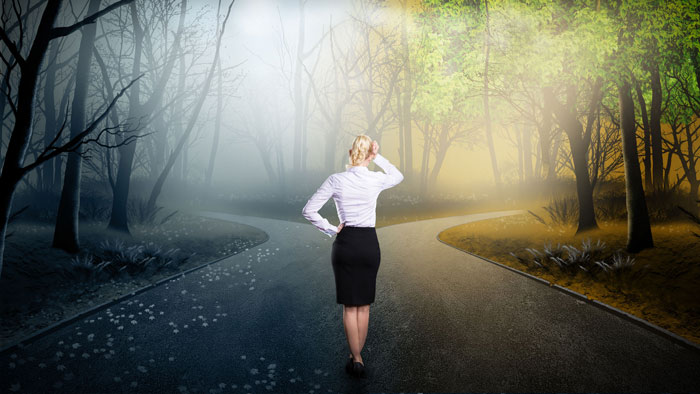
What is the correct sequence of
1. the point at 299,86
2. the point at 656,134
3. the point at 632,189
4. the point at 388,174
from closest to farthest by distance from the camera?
the point at 388,174 < the point at 632,189 < the point at 656,134 < the point at 299,86

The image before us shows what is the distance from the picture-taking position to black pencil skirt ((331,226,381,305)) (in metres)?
3.59

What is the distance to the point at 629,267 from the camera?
21.7 ft

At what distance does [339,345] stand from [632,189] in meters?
6.82

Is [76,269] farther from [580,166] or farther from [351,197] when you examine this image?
[580,166]

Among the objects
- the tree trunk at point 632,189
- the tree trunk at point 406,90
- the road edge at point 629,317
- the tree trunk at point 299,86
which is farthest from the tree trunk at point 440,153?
the road edge at point 629,317

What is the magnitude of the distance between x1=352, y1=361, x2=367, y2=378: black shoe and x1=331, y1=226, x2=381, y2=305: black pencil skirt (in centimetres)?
57

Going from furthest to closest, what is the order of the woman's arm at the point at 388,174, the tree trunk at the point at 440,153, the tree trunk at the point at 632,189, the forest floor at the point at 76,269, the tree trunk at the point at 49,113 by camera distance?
1. the tree trunk at the point at 440,153
2. the tree trunk at the point at 49,113
3. the tree trunk at the point at 632,189
4. the forest floor at the point at 76,269
5. the woman's arm at the point at 388,174

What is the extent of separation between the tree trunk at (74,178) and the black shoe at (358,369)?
6736mm

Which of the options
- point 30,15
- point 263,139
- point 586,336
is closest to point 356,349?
point 586,336

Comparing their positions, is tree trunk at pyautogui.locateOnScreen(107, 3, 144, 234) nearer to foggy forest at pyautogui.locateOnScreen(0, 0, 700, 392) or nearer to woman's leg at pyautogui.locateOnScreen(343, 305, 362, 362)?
foggy forest at pyautogui.locateOnScreen(0, 0, 700, 392)

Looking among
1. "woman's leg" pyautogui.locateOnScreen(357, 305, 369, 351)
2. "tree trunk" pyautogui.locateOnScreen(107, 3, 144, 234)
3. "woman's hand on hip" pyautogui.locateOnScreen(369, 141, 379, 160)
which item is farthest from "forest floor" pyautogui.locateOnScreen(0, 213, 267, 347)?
"woman's hand on hip" pyautogui.locateOnScreen(369, 141, 379, 160)

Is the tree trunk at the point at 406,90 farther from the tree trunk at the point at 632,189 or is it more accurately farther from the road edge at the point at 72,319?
the road edge at the point at 72,319

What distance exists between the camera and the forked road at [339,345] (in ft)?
11.5

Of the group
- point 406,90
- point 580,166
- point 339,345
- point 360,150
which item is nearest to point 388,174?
point 360,150
